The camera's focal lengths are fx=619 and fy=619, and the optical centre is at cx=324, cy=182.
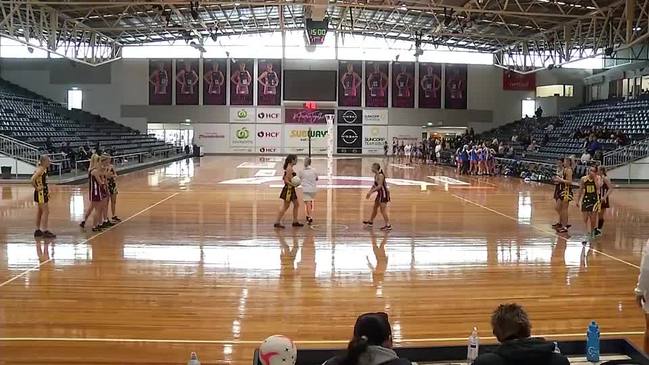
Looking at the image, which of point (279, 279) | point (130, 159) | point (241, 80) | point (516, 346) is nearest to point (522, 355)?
point (516, 346)

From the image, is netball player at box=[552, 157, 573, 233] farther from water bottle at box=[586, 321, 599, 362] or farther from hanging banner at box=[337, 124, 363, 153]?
hanging banner at box=[337, 124, 363, 153]

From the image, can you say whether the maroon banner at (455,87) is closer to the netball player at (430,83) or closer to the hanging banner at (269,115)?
the netball player at (430,83)

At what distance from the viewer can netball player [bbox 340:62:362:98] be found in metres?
45.5

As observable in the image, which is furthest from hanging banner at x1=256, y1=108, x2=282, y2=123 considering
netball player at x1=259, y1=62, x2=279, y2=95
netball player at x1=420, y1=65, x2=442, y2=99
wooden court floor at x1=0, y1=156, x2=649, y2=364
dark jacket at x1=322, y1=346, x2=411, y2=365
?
dark jacket at x1=322, y1=346, x2=411, y2=365

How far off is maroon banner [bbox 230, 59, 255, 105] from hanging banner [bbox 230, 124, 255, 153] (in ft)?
5.91

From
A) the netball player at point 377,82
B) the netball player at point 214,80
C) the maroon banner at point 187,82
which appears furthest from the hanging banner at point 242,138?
the netball player at point 377,82

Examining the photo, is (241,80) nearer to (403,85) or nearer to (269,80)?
(269,80)

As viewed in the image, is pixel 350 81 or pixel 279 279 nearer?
pixel 279 279

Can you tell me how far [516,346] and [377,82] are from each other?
4398 centimetres

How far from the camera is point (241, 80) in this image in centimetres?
4541

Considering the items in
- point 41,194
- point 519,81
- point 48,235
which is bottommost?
point 48,235

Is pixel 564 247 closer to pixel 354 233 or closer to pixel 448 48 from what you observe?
pixel 354 233

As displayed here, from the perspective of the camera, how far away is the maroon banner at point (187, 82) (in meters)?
44.8

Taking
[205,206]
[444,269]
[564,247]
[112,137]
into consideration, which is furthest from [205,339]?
[112,137]
